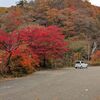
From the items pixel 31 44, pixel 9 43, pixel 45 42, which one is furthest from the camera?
pixel 45 42

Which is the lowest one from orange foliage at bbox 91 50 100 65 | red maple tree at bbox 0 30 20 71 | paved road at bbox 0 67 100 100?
orange foliage at bbox 91 50 100 65

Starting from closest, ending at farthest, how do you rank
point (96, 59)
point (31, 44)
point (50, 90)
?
1. point (50, 90)
2. point (31, 44)
3. point (96, 59)

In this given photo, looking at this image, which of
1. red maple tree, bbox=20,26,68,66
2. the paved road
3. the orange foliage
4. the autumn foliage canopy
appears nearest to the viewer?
the paved road

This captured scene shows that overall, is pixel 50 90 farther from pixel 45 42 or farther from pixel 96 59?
pixel 96 59

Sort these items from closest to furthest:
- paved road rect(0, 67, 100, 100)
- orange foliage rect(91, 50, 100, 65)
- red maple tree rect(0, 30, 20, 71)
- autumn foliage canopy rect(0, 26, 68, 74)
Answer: paved road rect(0, 67, 100, 100), red maple tree rect(0, 30, 20, 71), autumn foliage canopy rect(0, 26, 68, 74), orange foliage rect(91, 50, 100, 65)

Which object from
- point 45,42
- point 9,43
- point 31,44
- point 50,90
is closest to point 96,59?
point 45,42

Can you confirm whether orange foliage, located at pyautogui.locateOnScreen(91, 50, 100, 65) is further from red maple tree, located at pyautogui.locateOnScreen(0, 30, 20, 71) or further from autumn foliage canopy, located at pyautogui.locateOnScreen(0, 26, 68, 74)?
red maple tree, located at pyautogui.locateOnScreen(0, 30, 20, 71)

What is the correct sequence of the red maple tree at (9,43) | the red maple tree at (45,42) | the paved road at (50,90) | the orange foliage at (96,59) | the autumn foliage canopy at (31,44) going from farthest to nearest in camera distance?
the orange foliage at (96,59) → the red maple tree at (45,42) → the autumn foliage canopy at (31,44) → the red maple tree at (9,43) → the paved road at (50,90)

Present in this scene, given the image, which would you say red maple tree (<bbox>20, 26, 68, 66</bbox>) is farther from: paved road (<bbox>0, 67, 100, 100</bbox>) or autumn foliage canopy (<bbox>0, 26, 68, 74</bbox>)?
paved road (<bbox>0, 67, 100, 100</bbox>)

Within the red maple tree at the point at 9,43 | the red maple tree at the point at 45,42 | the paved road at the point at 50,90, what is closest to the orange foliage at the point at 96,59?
the red maple tree at the point at 45,42

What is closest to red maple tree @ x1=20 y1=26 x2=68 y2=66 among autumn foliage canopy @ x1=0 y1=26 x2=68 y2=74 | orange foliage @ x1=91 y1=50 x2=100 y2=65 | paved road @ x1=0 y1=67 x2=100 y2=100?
autumn foliage canopy @ x1=0 y1=26 x2=68 y2=74

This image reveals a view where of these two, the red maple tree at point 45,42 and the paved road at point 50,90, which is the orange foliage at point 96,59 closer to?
the red maple tree at point 45,42

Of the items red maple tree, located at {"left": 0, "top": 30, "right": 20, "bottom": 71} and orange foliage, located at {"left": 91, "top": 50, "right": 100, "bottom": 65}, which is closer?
red maple tree, located at {"left": 0, "top": 30, "right": 20, "bottom": 71}

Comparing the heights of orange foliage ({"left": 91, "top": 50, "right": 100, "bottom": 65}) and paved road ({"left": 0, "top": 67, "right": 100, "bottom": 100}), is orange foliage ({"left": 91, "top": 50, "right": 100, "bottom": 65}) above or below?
below
